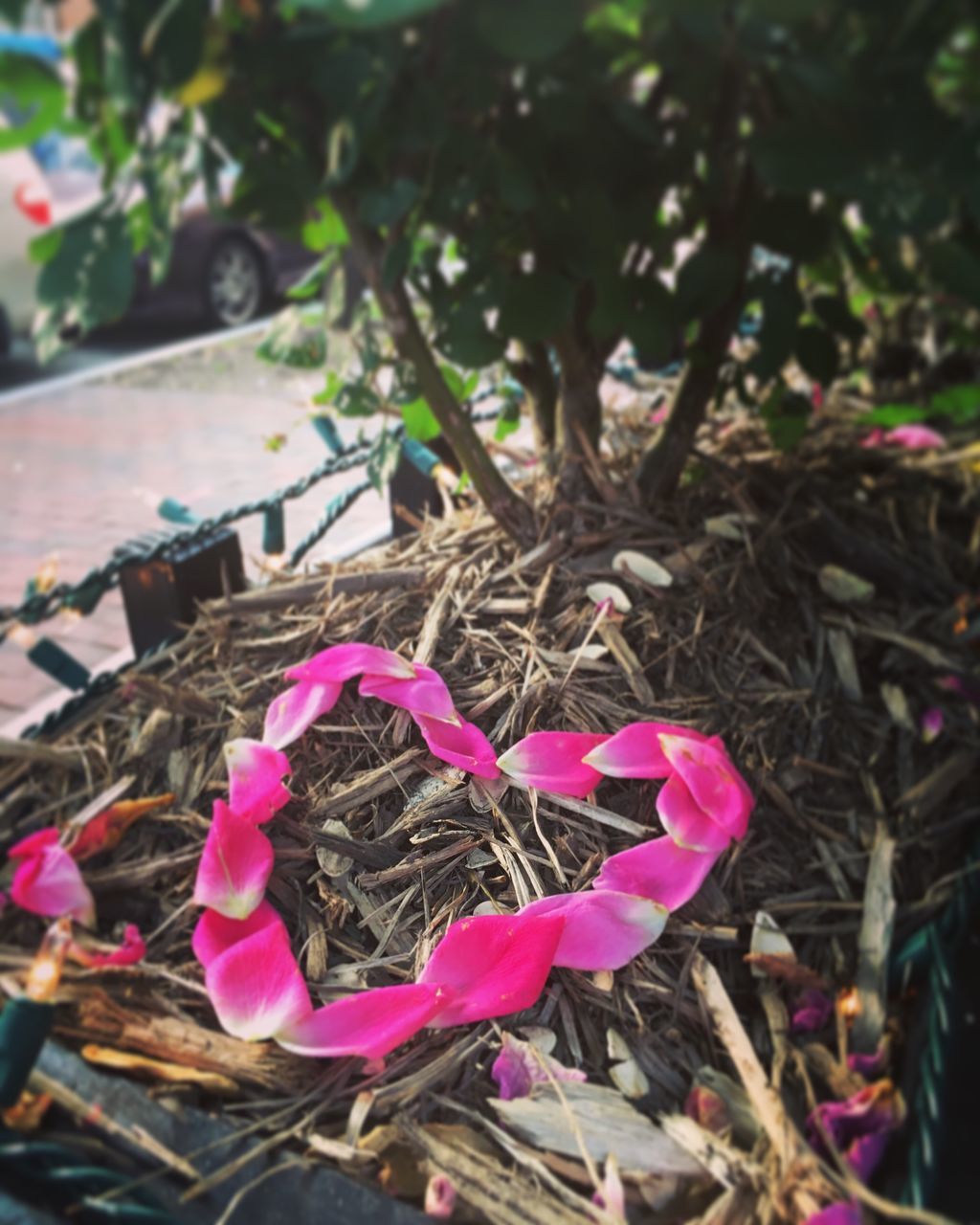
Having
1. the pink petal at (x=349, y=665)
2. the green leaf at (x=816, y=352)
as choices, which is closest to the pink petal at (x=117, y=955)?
the pink petal at (x=349, y=665)

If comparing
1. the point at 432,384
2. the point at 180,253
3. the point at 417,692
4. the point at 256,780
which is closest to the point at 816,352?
the point at 432,384

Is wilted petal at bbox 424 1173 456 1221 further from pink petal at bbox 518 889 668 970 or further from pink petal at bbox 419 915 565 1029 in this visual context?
pink petal at bbox 518 889 668 970

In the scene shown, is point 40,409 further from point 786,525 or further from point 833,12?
point 833,12

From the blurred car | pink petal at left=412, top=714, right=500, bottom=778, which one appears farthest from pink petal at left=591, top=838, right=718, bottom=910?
the blurred car

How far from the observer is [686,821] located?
1299mm

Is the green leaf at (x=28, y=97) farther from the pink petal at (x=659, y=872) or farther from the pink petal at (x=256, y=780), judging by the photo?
the pink petal at (x=659, y=872)

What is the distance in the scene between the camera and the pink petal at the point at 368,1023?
109 cm

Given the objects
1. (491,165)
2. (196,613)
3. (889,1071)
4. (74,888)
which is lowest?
(889,1071)

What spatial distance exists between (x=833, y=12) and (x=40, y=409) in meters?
4.19

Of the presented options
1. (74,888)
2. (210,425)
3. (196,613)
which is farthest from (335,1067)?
(210,425)

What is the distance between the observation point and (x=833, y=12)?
3.14 ft

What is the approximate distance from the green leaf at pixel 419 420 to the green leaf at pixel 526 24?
3.07 feet

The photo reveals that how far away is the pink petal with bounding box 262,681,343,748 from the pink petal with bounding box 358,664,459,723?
0.05 metres

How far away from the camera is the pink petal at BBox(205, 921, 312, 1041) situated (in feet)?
3.66
